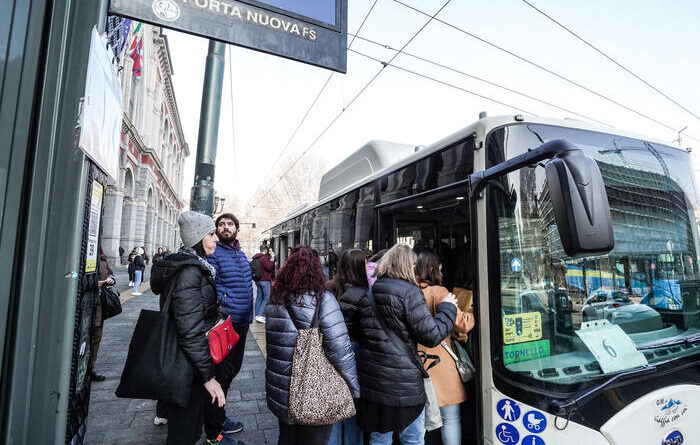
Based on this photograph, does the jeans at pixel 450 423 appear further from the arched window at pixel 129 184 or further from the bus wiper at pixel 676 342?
the arched window at pixel 129 184

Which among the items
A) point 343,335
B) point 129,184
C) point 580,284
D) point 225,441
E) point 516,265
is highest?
point 129,184

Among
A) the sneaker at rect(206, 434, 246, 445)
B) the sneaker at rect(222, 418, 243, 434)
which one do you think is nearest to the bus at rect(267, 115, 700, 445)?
the sneaker at rect(206, 434, 246, 445)

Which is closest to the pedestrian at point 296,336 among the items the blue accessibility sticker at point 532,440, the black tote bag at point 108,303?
the blue accessibility sticker at point 532,440

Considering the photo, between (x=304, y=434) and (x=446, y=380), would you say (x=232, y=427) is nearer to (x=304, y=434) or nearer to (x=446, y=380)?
(x=304, y=434)

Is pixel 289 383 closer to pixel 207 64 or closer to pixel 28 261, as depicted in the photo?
pixel 28 261

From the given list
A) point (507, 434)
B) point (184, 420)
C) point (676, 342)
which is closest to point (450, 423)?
point (507, 434)

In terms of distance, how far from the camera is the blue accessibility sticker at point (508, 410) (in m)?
2.07

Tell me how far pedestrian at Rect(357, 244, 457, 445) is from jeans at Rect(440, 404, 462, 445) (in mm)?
203

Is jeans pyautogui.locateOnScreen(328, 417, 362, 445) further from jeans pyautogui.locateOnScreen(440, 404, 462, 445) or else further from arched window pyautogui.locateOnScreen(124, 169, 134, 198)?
arched window pyautogui.locateOnScreen(124, 169, 134, 198)

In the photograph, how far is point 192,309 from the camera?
2.28 meters

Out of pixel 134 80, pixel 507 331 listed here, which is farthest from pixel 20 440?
pixel 134 80

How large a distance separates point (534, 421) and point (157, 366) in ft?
7.01

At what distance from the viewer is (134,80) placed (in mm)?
21703

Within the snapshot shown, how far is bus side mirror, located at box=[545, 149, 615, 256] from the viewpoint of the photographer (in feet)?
5.42
